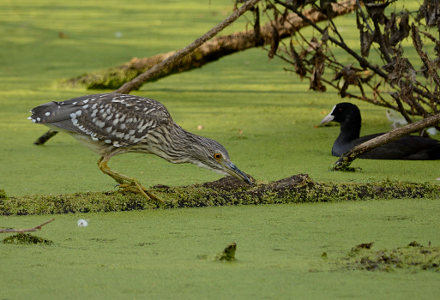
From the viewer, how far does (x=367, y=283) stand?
11.4 feet

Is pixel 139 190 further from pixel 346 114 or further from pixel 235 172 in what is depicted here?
pixel 346 114

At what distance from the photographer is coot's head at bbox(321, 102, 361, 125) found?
695 cm

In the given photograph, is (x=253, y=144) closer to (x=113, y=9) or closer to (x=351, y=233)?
(x=351, y=233)

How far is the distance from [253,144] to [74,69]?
428cm

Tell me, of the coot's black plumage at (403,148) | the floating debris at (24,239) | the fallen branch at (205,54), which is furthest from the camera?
the fallen branch at (205,54)

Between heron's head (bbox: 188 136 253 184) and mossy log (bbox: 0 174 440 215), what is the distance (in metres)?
0.07

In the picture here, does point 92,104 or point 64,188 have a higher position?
point 92,104

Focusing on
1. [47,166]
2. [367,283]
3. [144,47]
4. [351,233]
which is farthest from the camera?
[144,47]

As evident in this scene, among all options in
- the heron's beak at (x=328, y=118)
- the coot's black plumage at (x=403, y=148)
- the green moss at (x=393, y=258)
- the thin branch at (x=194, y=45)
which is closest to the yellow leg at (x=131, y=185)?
the green moss at (x=393, y=258)

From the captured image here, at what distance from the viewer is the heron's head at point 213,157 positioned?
202 inches

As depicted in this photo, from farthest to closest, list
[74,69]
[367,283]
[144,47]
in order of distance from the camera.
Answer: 1. [144,47]
2. [74,69]
3. [367,283]

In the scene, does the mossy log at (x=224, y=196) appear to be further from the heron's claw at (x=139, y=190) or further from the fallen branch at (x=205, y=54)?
the fallen branch at (x=205, y=54)

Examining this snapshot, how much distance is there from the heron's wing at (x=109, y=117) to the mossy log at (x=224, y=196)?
1.31 ft

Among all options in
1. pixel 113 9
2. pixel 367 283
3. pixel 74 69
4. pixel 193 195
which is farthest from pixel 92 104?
pixel 113 9
